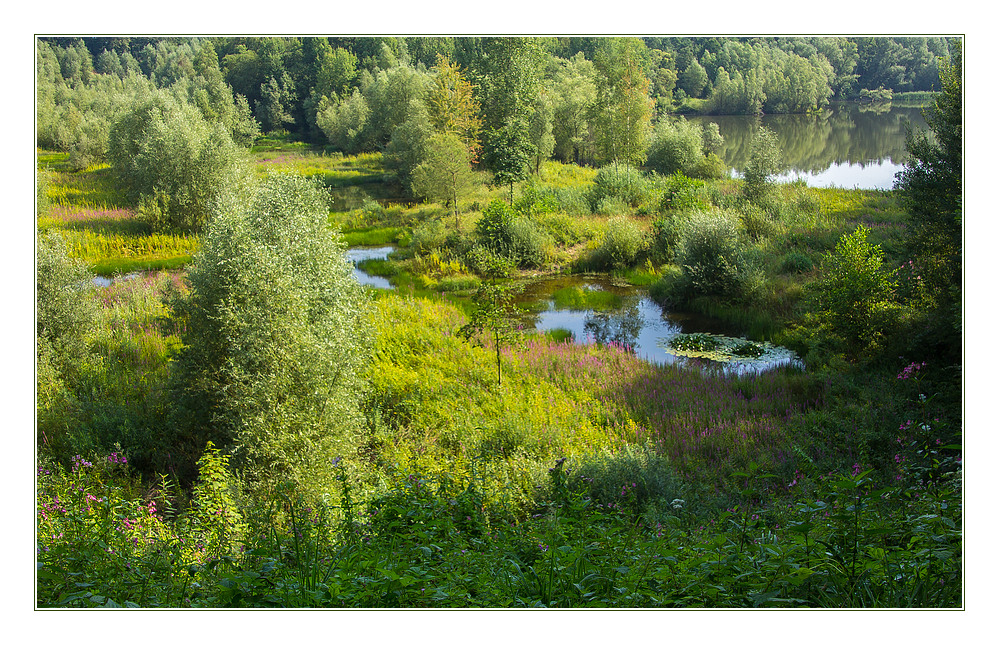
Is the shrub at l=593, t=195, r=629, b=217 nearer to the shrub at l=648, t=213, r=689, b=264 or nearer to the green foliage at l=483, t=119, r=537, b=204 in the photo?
the shrub at l=648, t=213, r=689, b=264

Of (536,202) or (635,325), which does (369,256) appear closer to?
(536,202)

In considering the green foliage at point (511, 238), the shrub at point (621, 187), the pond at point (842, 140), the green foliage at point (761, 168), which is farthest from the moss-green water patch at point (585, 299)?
the green foliage at point (761, 168)

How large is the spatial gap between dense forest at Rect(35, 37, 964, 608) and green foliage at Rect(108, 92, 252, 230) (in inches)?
3.5

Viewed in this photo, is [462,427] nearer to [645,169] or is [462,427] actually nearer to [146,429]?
[146,429]

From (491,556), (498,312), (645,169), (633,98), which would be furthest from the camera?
(645,169)

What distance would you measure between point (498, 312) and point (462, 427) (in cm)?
201

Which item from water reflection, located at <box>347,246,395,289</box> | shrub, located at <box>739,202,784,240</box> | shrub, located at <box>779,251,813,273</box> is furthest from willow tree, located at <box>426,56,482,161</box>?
shrub, located at <box>779,251,813,273</box>

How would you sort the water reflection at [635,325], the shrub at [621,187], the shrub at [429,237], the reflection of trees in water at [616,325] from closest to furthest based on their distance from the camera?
the water reflection at [635,325] → the reflection of trees in water at [616,325] → the shrub at [429,237] → the shrub at [621,187]

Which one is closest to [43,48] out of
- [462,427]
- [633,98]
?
[462,427]

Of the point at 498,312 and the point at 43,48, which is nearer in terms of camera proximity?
the point at 43,48

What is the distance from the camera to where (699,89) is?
15.1 m

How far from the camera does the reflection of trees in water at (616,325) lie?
479 inches

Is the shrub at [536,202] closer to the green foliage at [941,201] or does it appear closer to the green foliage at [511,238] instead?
the green foliage at [511,238]

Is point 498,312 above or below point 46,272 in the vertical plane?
below
